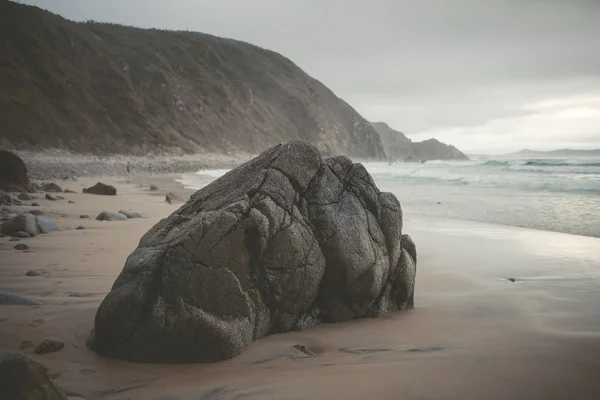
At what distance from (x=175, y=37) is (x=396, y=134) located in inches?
4758

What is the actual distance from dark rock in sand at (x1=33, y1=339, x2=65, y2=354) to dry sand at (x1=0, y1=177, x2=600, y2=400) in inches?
2.1

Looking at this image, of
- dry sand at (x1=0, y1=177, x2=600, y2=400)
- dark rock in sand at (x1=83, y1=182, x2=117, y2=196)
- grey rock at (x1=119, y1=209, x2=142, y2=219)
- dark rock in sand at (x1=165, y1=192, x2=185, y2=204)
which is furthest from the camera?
dark rock in sand at (x1=83, y1=182, x2=117, y2=196)

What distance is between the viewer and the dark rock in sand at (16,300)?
4.27 metres

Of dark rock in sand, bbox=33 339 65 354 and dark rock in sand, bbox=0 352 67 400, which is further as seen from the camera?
dark rock in sand, bbox=33 339 65 354

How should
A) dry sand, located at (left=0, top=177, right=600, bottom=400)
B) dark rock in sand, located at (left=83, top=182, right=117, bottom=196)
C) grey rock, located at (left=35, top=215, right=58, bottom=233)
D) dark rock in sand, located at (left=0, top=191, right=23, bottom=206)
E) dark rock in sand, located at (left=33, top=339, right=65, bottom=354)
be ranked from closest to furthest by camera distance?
dry sand, located at (left=0, top=177, right=600, bottom=400) → dark rock in sand, located at (left=33, top=339, right=65, bottom=354) → grey rock, located at (left=35, top=215, right=58, bottom=233) → dark rock in sand, located at (left=0, top=191, right=23, bottom=206) → dark rock in sand, located at (left=83, top=182, right=117, bottom=196)

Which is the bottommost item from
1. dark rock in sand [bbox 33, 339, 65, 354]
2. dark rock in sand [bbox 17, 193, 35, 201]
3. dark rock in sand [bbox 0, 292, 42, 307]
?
dark rock in sand [bbox 33, 339, 65, 354]

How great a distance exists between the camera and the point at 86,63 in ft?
171

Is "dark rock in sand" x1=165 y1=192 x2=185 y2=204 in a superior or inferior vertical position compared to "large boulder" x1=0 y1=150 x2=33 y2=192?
inferior

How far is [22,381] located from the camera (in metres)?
2.18

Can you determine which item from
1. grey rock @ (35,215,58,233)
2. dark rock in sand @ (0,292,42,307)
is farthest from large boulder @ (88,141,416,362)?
grey rock @ (35,215,58,233)

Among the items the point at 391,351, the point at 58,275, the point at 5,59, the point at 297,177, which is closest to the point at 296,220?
the point at 297,177

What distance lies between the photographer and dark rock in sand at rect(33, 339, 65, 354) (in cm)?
343

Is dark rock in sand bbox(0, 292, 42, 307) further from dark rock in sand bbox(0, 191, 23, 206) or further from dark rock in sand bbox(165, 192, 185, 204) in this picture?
dark rock in sand bbox(165, 192, 185, 204)

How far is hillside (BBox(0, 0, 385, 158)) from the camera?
41969mm
